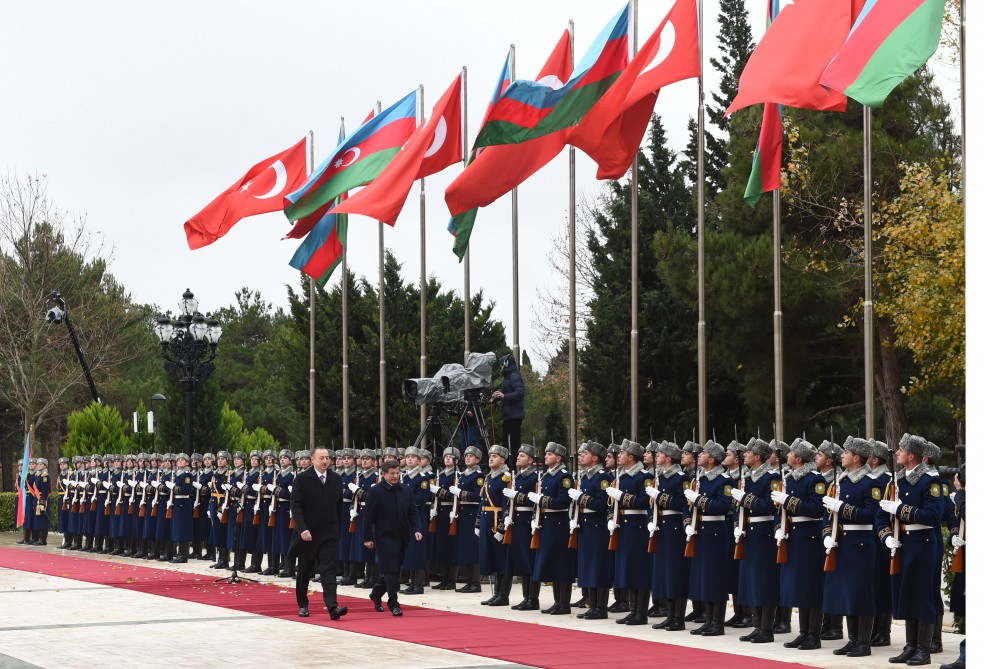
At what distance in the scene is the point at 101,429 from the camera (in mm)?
37625

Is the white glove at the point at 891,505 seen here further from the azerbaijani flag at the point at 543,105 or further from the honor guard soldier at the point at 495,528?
the azerbaijani flag at the point at 543,105

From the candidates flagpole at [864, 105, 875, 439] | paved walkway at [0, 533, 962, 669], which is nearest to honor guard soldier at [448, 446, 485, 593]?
paved walkway at [0, 533, 962, 669]

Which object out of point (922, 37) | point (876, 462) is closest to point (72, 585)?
point (876, 462)

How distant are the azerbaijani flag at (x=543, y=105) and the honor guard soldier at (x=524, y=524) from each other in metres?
3.71

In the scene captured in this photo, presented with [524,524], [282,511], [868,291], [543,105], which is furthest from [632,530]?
[282,511]

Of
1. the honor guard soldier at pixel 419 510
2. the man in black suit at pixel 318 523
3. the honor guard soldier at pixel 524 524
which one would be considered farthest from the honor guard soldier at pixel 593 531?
the honor guard soldier at pixel 419 510

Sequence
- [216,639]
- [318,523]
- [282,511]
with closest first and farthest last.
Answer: [216,639] → [318,523] → [282,511]

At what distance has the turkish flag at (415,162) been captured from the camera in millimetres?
17500

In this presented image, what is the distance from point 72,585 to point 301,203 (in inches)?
255

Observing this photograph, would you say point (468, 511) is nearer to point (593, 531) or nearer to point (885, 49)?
point (593, 531)

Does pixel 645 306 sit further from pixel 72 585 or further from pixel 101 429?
pixel 72 585

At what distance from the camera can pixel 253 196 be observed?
2153 cm

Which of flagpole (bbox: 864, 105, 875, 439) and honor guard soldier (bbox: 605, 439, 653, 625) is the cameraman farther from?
flagpole (bbox: 864, 105, 875, 439)

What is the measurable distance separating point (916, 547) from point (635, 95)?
722cm
